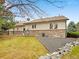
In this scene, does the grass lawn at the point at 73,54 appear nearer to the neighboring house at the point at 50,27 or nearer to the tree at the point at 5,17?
the tree at the point at 5,17

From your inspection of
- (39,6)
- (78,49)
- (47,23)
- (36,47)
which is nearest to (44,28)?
(47,23)

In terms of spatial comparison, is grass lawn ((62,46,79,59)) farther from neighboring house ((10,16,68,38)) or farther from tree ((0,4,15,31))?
neighboring house ((10,16,68,38))

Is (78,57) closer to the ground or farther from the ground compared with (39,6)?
closer to the ground

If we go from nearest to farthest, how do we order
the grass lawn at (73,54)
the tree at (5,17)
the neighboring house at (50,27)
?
the tree at (5,17) < the grass lawn at (73,54) < the neighboring house at (50,27)

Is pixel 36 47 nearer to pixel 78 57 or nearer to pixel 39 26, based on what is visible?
pixel 78 57

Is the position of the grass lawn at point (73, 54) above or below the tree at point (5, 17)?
below

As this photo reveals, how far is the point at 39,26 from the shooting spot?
34969mm

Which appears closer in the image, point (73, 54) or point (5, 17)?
point (73, 54)


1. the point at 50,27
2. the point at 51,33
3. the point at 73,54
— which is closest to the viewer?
the point at 73,54

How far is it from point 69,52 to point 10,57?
18.1 feet

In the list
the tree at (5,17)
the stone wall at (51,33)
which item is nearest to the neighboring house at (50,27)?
the stone wall at (51,33)

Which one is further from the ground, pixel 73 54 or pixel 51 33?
pixel 51 33

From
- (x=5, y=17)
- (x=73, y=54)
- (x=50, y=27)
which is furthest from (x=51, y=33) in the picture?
(x=73, y=54)

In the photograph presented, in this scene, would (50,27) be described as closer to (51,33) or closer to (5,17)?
(51,33)
